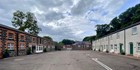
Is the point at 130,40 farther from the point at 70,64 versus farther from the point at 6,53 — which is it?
the point at 6,53

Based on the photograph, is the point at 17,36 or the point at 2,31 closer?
the point at 2,31

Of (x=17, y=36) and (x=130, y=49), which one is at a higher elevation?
(x=17, y=36)

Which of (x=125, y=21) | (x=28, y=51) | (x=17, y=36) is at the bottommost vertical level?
(x=28, y=51)

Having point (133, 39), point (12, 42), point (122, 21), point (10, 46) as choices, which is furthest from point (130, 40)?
point (122, 21)

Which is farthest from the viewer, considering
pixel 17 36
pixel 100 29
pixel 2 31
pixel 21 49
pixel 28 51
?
pixel 100 29

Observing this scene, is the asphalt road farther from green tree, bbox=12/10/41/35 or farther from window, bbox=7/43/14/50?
green tree, bbox=12/10/41/35

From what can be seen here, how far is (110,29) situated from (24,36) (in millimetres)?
58335

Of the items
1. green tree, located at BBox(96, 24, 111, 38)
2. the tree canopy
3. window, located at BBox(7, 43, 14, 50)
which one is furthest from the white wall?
green tree, located at BBox(96, 24, 111, 38)

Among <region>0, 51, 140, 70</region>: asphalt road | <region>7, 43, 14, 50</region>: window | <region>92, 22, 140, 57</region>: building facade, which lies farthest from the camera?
<region>7, 43, 14, 50</region>: window

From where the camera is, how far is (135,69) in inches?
494

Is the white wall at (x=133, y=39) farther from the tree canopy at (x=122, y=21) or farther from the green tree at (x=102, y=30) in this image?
the green tree at (x=102, y=30)

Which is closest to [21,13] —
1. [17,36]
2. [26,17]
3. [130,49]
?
[26,17]

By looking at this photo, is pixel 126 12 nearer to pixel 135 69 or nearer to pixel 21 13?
pixel 21 13

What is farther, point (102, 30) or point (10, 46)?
point (102, 30)
